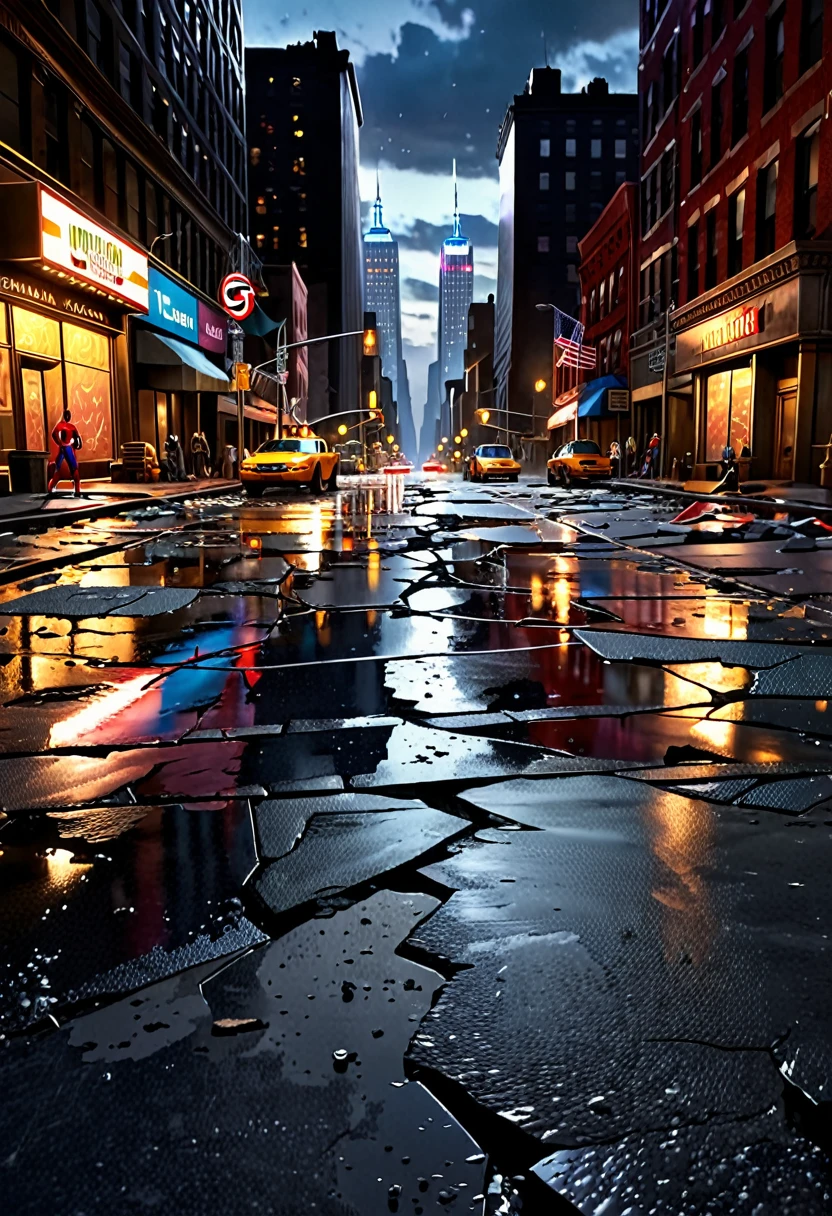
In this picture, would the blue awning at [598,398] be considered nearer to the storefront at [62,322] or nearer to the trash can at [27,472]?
the storefront at [62,322]

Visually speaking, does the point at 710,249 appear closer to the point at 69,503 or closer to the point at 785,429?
the point at 785,429

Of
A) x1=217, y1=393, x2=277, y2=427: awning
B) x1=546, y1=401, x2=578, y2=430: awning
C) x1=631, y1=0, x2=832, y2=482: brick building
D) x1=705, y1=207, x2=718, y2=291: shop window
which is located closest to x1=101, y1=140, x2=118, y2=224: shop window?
x1=217, y1=393, x2=277, y2=427: awning

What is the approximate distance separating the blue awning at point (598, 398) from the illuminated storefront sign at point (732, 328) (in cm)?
1622

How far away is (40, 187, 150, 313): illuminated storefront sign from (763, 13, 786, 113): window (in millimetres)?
21043

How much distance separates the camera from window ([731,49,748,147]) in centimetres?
3409

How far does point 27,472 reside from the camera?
81.7ft

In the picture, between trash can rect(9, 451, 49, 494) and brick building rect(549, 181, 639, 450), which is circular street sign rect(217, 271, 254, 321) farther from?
trash can rect(9, 451, 49, 494)

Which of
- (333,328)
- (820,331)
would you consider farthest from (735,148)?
(333,328)

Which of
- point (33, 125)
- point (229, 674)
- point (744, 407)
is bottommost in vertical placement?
point (229, 674)

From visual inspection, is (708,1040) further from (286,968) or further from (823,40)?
(823,40)

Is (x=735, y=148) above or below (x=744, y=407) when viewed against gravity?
above

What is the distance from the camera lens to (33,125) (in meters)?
26.9

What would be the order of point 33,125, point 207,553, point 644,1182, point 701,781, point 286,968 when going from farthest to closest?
point 33,125
point 207,553
point 701,781
point 286,968
point 644,1182

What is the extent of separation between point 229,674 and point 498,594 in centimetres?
374
